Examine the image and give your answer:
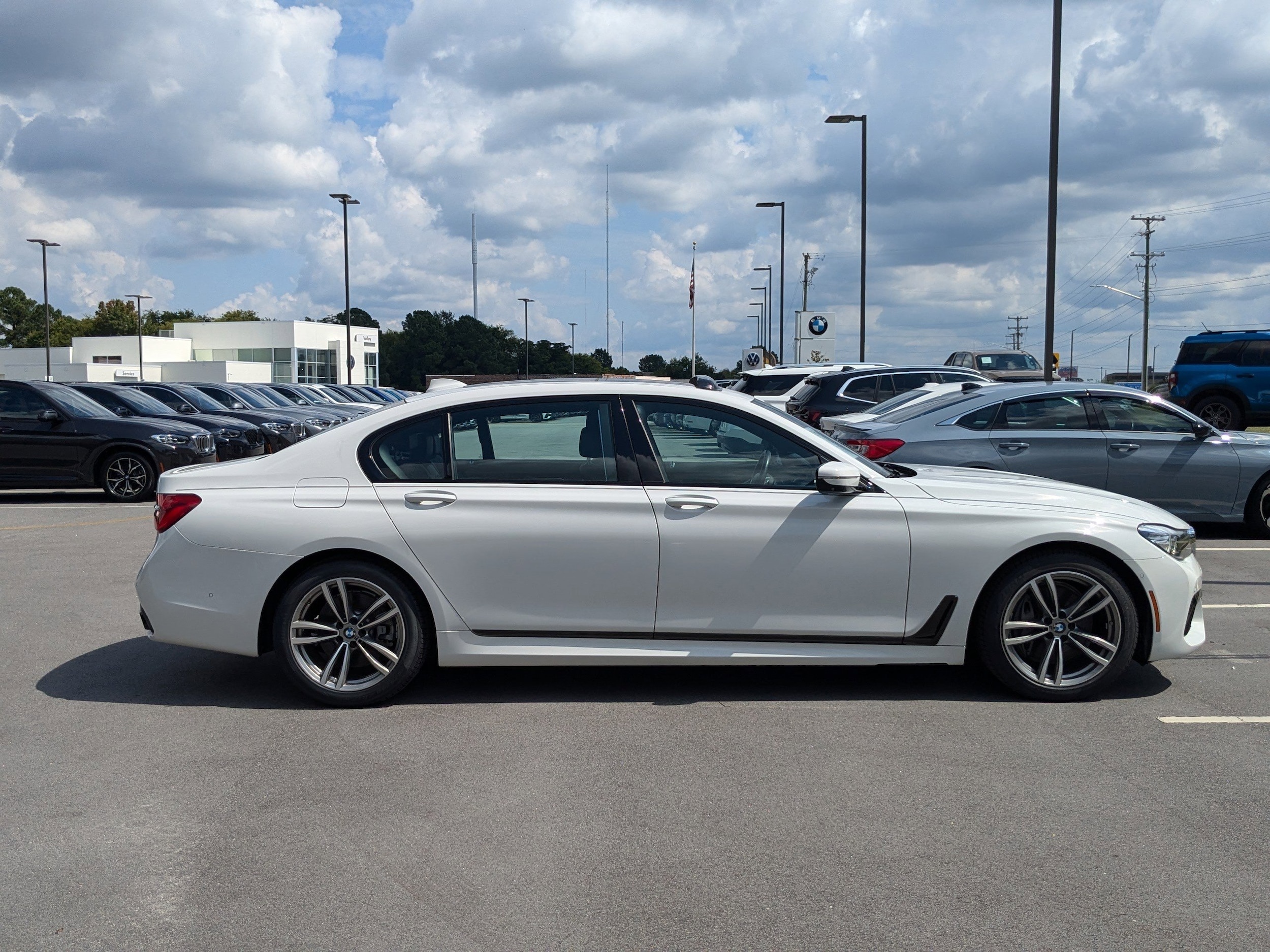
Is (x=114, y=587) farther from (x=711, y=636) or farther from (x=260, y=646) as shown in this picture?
(x=711, y=636)

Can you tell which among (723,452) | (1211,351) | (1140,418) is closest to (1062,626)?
(723,452)

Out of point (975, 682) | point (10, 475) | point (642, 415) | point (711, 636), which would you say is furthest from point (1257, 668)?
point (10, 475)

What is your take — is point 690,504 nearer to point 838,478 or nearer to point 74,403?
point 838,478

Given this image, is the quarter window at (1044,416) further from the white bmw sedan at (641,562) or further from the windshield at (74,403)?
the windshield at (74,403)

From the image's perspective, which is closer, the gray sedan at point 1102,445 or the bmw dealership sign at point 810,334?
the gray sedan at point 1102,445

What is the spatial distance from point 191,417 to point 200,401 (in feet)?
19.4

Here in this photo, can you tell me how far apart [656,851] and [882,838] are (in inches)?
30.7

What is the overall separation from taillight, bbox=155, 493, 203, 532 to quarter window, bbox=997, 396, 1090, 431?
734 cm

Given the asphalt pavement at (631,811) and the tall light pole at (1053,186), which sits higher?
the tall light pole at (1053,186)

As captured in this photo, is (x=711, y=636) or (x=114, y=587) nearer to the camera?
(x=711, y=636)

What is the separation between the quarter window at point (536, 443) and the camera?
5512mm

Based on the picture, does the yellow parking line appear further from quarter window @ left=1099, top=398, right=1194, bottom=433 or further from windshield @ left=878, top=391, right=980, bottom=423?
quarter window @ left=1099, top=398, right=1194, bottom=433

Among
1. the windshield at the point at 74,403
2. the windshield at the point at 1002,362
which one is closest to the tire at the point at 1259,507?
the windshield at the point at 74,403

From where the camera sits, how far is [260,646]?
5512 millimetres
